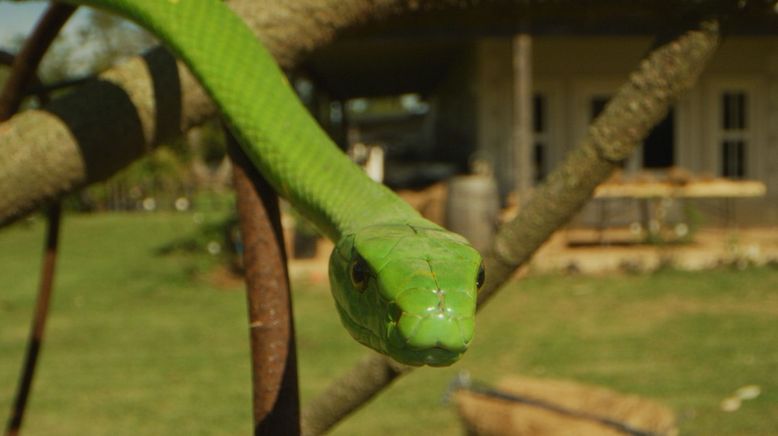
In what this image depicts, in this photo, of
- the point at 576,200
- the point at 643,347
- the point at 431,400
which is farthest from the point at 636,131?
the point at 643,347

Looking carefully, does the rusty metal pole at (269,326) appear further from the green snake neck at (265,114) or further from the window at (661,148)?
the window at (661,148)

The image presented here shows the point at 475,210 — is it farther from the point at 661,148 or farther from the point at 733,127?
the point at 733,127

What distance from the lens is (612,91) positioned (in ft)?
54.7

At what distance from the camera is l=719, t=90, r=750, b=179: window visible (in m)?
17.0

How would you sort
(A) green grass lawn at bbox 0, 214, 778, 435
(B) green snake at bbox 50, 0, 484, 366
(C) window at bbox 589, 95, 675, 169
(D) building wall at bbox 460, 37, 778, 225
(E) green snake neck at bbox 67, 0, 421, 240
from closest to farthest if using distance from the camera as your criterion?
1. (B) green snake at bbox 50, 0, 484, 366
2. (E) green snake neck at bbox 67, 0, 421, 240
3. (A) green grass lawn at bbox 0, 214, 778, 435
4. (D) building wall at bbox 460, 37, 778, 225
5. (C) window at bbox 589, 95, 675, 169

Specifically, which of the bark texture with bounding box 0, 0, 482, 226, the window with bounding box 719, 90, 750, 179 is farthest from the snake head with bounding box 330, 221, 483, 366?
the window with bounding box 719, 90, 750, 179

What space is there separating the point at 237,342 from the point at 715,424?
478 centimetres

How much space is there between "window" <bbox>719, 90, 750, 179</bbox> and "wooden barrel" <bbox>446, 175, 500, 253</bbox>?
504 cm

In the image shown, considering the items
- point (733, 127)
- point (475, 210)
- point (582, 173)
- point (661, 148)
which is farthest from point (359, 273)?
point (733, 127)

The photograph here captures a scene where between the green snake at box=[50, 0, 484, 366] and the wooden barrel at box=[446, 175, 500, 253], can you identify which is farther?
the wooden barrel at box=[446, 175, 500, 253]

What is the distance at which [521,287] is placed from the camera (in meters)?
12.2

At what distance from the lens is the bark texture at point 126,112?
147 cm

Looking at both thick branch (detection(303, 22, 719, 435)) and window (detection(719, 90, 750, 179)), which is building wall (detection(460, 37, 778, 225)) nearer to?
window (detection(719, 90, 750, 179))

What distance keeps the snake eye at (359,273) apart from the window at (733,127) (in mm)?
16791
